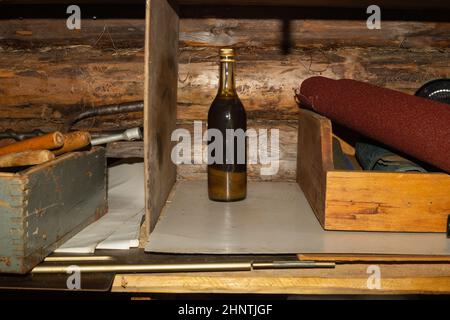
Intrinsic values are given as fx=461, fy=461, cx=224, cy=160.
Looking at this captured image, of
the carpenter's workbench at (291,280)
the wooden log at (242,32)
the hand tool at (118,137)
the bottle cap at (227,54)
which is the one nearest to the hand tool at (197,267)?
the carpenter's workbench at (291,280)

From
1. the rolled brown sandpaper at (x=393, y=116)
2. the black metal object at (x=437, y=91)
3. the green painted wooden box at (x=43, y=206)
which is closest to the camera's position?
the green painted wooden box at (x=43, y=206)

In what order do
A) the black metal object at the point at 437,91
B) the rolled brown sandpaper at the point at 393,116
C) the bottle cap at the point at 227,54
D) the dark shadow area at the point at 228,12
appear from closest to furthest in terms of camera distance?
1. the rolled brown sandpaper at the point at 393,116
2. the bottle cap at the point at 227,54
3. the black metal object at the point at 437,91
4. the dark shadow area at the point at 228,12

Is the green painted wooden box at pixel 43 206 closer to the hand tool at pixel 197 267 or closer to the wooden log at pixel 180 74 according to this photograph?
the hand tool at pixel 197 267

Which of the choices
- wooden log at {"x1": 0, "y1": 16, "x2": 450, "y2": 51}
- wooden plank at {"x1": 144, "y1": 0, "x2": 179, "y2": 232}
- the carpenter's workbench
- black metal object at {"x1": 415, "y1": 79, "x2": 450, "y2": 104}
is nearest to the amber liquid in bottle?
wooden plank at {"x1": 144, "y1": 0, "x2": 179, "y2": 232}

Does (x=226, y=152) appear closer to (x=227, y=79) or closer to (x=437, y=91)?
(x=227, y=79)

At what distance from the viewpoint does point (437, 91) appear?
1211 mm

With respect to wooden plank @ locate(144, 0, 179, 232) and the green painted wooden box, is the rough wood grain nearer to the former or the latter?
wooden plank @ locate(144, 0, 179, 232)

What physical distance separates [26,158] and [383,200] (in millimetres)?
682

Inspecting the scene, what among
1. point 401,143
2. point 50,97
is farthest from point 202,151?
point 401,143

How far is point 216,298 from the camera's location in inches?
50.4

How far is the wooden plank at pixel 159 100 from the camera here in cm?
89

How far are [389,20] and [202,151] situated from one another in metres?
0.67

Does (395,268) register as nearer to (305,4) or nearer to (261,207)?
(261,207)

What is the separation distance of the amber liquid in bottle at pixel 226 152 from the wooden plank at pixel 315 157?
164 mm
